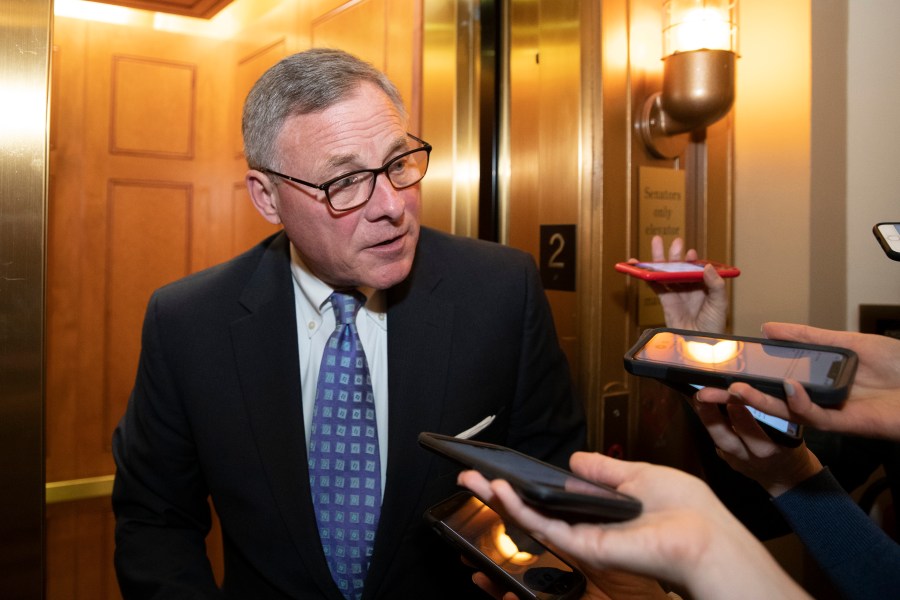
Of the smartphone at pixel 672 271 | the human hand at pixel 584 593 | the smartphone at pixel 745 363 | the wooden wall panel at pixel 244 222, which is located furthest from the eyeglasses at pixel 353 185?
the wooden wall panel at pixel 244 222

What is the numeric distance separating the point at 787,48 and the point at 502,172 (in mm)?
871

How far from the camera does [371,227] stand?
1367 mm

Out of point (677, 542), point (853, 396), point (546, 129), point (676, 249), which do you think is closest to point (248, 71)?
point (546, 129)

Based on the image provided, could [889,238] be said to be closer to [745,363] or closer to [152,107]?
[745,363]

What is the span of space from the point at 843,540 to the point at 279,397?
3.32 feet

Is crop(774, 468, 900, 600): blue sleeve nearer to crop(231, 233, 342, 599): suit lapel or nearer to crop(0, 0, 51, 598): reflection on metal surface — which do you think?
crop(231, 233, 342, 599): suit lapel

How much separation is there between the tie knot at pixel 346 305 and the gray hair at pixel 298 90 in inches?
12.1

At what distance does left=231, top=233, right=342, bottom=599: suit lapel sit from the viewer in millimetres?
1315

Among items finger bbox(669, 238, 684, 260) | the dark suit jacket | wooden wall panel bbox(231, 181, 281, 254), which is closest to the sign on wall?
finger bbox(669, 238, 684, 260)

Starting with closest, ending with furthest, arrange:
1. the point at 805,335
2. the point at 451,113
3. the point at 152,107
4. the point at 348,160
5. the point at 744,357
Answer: the point at 744,357
the point at 805,335
the point at 348,160
the point at 451,113
the point at 152,107

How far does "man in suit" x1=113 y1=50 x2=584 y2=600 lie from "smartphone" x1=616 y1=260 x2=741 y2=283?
0.26m

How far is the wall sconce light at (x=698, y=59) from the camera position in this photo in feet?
5.77

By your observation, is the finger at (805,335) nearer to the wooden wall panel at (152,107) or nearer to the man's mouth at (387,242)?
the man's mouth at (387,242)

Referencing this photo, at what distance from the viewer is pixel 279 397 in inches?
54.4
